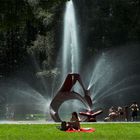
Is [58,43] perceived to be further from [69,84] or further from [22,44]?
[69,84]

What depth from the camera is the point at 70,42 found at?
47.1 metres

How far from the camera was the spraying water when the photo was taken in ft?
147

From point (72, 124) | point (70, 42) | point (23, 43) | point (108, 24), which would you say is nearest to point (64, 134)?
point (72, 124)

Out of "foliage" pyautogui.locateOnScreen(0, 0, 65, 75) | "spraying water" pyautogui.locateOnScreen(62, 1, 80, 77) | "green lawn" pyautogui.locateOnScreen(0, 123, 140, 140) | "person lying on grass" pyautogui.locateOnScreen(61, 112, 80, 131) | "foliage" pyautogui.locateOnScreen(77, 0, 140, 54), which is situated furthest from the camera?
"foliage" pyautogui.locateOnScreen(0, 0, 65, 75)

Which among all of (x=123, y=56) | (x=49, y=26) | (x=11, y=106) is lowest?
(x=11, y=106)

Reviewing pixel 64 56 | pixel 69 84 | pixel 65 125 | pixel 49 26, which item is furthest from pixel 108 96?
pixel 65 125

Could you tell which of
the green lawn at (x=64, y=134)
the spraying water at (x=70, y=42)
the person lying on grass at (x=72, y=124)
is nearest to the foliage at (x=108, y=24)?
the spraying water at (x=70, y=42)

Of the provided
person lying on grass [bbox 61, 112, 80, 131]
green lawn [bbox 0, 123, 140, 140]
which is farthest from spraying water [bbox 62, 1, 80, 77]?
green lawn [bbox 0, 123, 140, 140]

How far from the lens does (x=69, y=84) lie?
104 ft

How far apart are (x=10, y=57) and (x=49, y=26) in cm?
635

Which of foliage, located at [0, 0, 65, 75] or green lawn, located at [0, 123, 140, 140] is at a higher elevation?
foliage, located at [0, 0, 65, 75]

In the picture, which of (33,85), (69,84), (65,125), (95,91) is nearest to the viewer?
(65,125)

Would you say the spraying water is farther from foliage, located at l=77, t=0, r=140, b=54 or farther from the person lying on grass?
the person lying on grass

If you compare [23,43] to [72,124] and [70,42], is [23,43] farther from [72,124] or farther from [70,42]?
[72,124]
